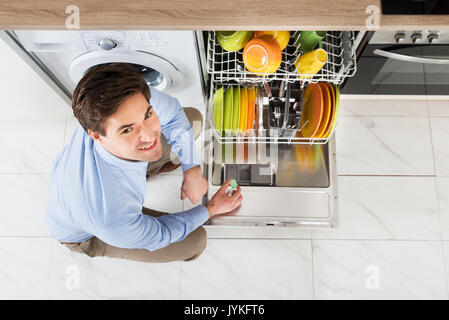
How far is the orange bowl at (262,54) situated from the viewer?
1.11 meters

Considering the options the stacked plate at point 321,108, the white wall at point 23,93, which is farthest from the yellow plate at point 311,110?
the white wall at point 23,93

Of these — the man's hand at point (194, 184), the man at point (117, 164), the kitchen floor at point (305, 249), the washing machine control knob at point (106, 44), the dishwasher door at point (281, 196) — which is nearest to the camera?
the man at point (117, 164)

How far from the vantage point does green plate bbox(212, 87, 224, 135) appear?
4.34ft

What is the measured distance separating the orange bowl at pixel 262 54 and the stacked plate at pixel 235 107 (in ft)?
0.61

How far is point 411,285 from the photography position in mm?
1703

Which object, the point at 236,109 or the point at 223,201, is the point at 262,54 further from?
the point at 223,201

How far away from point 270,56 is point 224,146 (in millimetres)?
577

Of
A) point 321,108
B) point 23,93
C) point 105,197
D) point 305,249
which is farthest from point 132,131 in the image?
point 305,249

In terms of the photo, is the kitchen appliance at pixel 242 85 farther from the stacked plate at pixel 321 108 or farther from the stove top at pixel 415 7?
the stove top at pixel 415 7

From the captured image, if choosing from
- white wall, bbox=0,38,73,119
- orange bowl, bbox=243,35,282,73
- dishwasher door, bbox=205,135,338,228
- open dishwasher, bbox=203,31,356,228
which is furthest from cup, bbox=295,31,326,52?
white wall, bbox=0,38,73,119

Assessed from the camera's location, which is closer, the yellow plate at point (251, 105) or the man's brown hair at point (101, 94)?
the man's brown hair at point (101, 94)

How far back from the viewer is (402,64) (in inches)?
57.1
